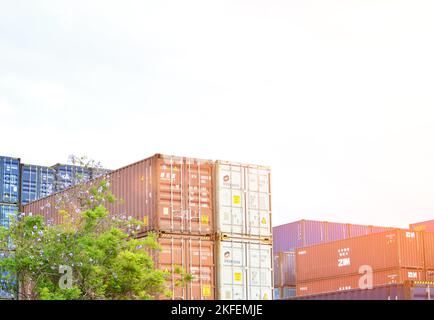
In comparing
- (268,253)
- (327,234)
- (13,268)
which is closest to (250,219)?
(268,253)

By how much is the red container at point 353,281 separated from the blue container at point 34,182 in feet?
85.8

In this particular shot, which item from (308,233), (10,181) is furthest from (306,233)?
(10,181)

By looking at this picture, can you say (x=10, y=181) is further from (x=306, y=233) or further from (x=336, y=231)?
(x=336, y=231)

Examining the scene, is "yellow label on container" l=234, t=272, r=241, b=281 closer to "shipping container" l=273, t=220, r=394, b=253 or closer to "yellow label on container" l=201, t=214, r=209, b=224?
"yellow label on container" l=201, t=214, r=209, b=224

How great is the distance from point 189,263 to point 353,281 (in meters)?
16.4

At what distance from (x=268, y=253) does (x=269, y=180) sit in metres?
2.90

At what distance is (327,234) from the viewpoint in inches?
2293

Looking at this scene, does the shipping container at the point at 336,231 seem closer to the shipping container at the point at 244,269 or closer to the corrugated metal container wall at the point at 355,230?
the corrugated metal container wall at the point at 355,230

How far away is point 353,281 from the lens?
42.3 metres

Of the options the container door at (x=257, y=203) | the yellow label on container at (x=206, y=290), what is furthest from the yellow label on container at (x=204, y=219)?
the yellow label on container at (x=206, y=290)

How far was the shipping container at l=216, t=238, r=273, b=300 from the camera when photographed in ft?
94.7

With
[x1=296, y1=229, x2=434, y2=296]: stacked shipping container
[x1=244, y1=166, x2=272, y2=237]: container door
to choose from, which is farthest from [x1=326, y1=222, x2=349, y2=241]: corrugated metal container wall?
[x1=244, y1=166, x2=272, y2=237]: container door
